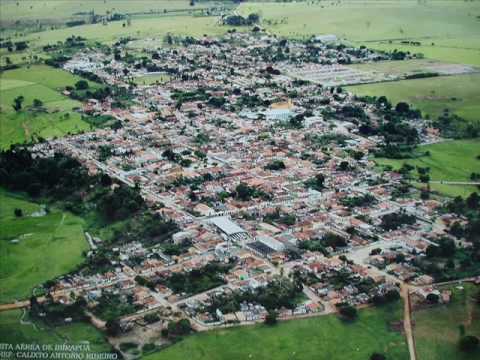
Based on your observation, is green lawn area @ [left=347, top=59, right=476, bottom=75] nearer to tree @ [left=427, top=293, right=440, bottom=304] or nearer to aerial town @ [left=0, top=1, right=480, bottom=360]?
aerial town @ [left=0, top=1, right=480, bottom=360]

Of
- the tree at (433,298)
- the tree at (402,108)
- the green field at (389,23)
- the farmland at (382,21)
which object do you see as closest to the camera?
the tree at (433,298)

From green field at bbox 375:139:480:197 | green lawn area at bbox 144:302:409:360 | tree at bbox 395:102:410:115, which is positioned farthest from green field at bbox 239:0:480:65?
green lawn area at bbox 144:302:409:360

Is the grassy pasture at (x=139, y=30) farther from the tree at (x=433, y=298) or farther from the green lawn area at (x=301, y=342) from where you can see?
the green lawn area at (x=301, y=342)

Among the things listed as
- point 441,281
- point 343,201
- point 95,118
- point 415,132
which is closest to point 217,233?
point 343,201

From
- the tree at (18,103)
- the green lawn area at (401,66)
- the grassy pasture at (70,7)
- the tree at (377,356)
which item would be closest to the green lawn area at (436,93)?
the green lawn area at (401,66)

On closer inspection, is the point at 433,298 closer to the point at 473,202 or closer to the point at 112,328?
the point at 473,202

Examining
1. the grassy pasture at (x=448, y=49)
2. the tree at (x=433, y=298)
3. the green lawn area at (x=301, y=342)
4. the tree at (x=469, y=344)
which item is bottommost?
the green lawn area at (x=301, y=342)
